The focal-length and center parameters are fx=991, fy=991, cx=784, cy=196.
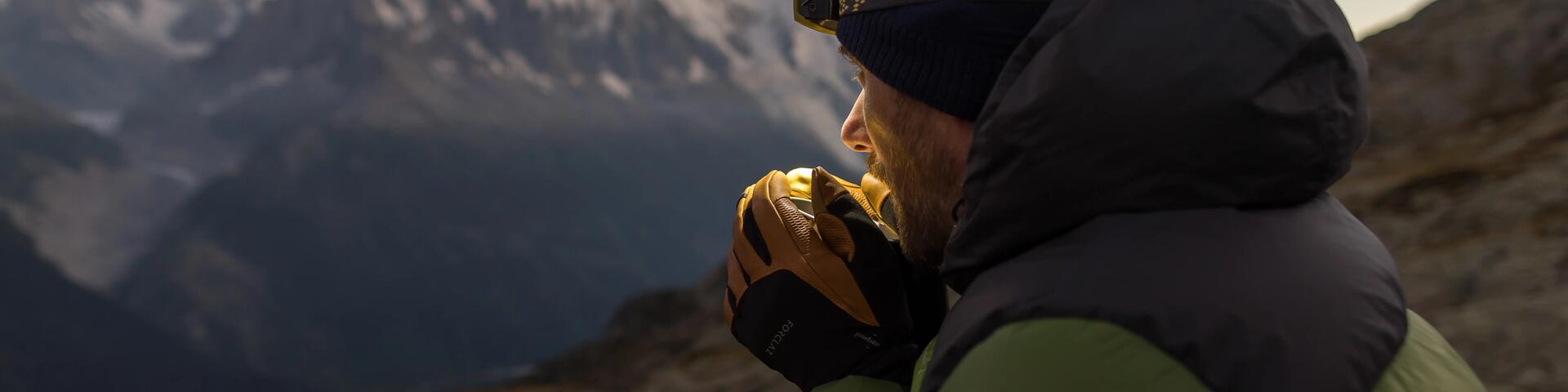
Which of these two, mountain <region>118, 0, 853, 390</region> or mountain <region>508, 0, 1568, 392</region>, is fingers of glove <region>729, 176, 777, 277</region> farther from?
mountain <region>118, 0, 853, 390</region>

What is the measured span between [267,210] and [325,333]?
15743mm

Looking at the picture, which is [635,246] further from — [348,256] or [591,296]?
[348,256]

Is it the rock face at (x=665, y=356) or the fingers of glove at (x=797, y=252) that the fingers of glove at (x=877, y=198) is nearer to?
the fingers of glove at (x=797, y=252)

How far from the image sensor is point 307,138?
396 ft

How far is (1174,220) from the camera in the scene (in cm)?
142

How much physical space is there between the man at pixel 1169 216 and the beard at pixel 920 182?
0.20 meters

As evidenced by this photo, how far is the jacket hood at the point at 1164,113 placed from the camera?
4.58 ft

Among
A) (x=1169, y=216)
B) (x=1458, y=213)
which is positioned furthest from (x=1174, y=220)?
(x=1458, y=213)

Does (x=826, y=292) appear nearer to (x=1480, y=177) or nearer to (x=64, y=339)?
(x=1480, y=177)

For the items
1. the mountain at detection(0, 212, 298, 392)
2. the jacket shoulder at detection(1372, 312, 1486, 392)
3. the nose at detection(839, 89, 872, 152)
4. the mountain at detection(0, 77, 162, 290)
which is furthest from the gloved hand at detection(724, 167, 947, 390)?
the mountain at detection(0, 77, 162, 290)

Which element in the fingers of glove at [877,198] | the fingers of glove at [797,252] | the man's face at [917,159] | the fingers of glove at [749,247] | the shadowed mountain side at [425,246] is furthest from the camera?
the shadowed mountain side at [425,246]

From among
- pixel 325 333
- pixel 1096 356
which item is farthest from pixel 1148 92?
pixel 325 333

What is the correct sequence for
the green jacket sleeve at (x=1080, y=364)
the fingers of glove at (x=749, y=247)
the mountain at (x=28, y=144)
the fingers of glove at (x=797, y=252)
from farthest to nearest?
the mountain at (x=28, y=144) → the fingers of glove at (x=749, y=247) → the fingers of glove at (x=797, y=252) → the green jacket sleeve at (x=1080, y=364)

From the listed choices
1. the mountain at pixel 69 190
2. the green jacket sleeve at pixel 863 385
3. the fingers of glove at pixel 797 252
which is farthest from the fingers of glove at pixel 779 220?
the mountain at pixel 69 190
